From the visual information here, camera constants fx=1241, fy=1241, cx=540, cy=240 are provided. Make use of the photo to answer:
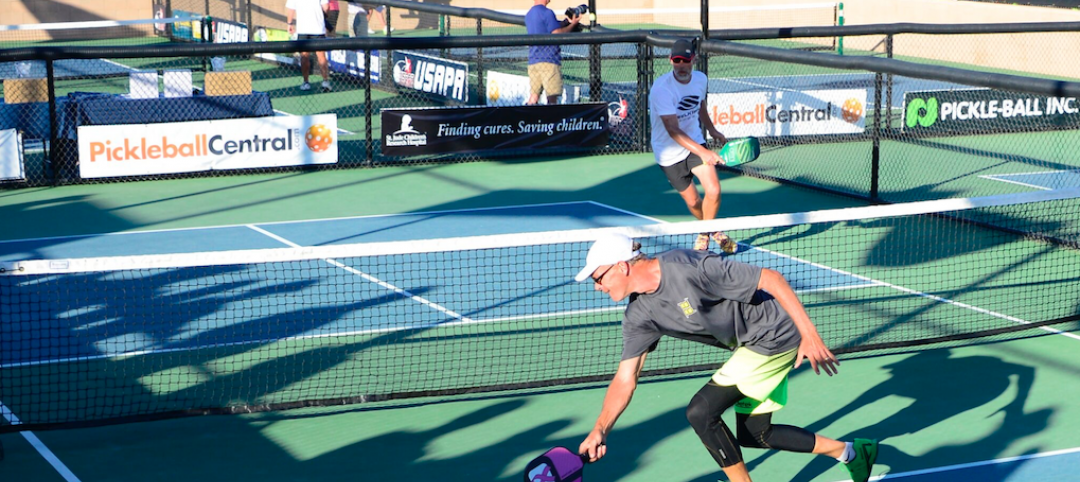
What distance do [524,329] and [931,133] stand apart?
10.7 metres

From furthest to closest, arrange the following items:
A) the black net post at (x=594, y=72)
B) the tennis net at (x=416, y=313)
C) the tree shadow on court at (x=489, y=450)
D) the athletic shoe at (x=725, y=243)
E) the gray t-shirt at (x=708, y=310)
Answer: the black net post at (x=594, y=72) < the athletic shoe at (x=725, y=243) < the tennis net at (x=416, y=313) < the tree shadow on court at (x=489, y=450) < the gray t-shirt at (x=708, y=310)

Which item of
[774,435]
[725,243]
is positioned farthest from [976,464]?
[725,243]

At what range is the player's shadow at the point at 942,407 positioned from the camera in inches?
288

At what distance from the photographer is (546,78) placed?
1842 centimetres

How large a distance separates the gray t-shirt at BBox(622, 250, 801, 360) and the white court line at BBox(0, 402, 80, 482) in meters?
3.42

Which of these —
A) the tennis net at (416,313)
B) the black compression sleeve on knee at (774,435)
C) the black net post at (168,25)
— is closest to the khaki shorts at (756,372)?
the black compression sleeve on knee at (774,435)

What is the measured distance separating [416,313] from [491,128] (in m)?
7.94

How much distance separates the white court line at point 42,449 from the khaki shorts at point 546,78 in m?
11.4

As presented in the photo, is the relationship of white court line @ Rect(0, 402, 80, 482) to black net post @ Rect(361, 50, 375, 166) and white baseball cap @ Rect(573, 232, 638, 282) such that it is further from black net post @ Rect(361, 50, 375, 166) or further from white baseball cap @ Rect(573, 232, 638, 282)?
black net post @ Rect(361, 50, 375, 166)

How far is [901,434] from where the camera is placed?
303 inches

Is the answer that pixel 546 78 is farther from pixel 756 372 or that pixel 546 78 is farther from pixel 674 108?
pixel 756 372

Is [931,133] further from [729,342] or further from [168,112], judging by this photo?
[729,342]

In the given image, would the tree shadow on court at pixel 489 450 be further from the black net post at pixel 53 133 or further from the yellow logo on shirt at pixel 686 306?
the black net post at pixel 53 133

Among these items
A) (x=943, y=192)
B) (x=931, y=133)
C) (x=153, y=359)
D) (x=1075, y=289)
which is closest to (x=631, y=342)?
(x=153, y=359)
